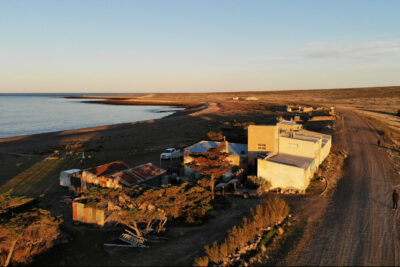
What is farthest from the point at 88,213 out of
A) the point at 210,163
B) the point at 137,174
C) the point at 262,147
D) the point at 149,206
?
the point at 262,147

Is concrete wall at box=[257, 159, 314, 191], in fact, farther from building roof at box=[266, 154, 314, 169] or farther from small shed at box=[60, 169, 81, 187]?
small shed at box=[60, 169, 81, 187]

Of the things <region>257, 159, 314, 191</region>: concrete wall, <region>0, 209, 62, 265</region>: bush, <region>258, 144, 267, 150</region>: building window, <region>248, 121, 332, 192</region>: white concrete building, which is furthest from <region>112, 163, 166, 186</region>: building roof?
<region>258, 144, 267, 150</region>: building window

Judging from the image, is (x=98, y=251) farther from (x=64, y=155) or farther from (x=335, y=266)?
(x=64, y=155)

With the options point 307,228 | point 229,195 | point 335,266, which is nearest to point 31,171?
point 229,195

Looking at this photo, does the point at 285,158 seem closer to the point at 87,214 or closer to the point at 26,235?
the point at 87,214

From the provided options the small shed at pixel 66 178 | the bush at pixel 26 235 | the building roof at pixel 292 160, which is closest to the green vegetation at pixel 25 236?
the bush at pixel 26 235
